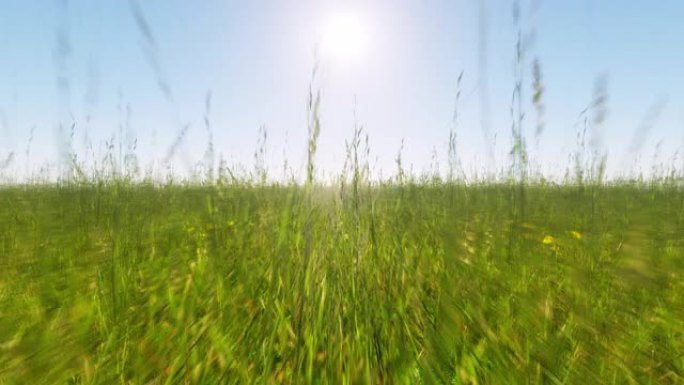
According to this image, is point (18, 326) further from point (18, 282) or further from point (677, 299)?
point (677, 299)

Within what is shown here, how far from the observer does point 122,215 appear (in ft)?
8.39

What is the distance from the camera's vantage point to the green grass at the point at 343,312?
0.92m

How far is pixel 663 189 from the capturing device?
600 cm

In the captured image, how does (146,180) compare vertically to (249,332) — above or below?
above

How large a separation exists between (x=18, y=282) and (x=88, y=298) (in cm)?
51

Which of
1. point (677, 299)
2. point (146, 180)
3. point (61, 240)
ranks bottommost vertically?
point (677, 299)

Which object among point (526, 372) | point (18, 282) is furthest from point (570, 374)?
point (18, 282)

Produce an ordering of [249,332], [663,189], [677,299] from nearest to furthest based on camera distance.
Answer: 1. [249,332]
2. [677,299]
3. [663,189]

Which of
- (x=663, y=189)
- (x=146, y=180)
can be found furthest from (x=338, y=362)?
(x=663, y=189)

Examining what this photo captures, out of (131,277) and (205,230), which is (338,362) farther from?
(205,230)

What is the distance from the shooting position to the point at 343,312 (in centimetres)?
119

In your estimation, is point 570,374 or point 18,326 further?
point 18,326

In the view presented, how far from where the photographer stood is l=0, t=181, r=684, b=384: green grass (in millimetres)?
923

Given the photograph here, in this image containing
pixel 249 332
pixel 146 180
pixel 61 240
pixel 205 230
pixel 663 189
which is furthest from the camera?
pixel 663 189
